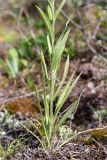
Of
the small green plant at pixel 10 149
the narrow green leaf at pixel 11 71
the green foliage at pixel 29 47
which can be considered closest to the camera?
the small green plant at pixel 10 149

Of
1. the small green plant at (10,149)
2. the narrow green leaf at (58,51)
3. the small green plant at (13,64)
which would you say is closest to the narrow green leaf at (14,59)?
the small green plant at (13,64)

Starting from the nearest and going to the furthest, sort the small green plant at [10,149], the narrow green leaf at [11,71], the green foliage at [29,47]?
the small green plant at [10,149]
the narrow green leaf at [11,71]
the green foliage at [29,47]

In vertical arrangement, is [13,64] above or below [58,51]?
below

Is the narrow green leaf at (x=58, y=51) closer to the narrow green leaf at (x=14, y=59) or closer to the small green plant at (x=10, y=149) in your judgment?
the small green plant at (x=10, y=149)

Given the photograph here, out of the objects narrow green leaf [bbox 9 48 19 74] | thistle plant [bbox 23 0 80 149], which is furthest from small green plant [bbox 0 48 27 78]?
thistle plant [bbox 23 0 80 149]

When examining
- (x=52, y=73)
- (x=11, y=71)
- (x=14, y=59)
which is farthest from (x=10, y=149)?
(x=14, y=59)

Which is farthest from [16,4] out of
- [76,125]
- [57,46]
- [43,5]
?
[57,46]

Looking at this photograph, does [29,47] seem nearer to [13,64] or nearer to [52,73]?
[13,64]

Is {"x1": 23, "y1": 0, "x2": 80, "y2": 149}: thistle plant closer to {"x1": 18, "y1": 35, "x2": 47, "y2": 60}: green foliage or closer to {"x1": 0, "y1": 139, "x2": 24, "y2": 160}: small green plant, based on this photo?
{"x1": 0, "y1": 139, "x2": 24, "y2": 160}: small green plant

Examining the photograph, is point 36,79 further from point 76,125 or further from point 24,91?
point 76,125
